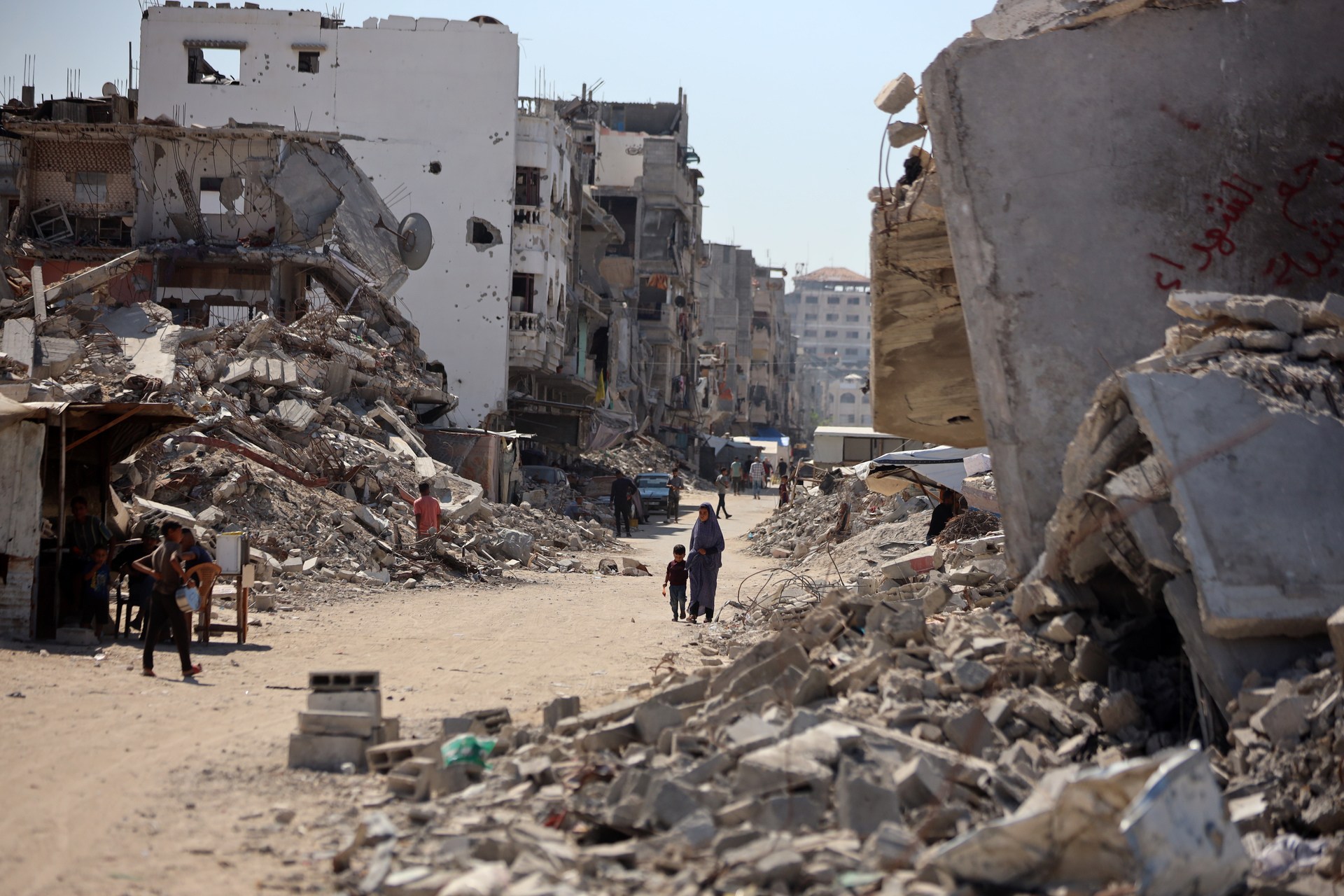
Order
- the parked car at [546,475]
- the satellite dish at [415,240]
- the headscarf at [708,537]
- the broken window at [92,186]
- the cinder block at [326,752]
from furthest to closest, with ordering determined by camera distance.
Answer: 1. the satellite dish at [415,240]
2. the parked car at [546,475]
3. the broken window at [92,186]
4. the headscarf at [708,537]
5. the cinder block at [326,752]

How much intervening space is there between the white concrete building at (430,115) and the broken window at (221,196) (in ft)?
22.6

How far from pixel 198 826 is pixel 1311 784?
5071mm

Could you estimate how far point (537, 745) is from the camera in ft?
22.5

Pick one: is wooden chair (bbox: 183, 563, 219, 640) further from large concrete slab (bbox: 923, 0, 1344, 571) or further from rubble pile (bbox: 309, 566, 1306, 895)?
large concrete slab (bbox: 923, 0, 1344, 571)

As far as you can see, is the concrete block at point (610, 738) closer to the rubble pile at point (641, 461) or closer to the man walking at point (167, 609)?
the man walking at point (167, 609)

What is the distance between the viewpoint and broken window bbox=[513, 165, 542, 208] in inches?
1553

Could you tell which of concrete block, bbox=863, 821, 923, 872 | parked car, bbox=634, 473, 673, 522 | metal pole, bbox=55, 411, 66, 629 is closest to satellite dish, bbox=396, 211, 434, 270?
parked car, bbox=634, 473, 673, 522

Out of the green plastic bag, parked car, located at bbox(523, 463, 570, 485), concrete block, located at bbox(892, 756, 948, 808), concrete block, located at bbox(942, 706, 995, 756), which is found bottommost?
the green plastic bag

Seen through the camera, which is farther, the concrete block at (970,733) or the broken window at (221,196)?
the broken window at (221,196)

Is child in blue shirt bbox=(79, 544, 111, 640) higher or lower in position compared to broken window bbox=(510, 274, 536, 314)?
lower

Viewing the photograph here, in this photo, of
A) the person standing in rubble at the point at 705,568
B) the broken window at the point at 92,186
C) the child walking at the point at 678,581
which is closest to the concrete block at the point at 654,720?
the person standing in rubble at the point at 705,568

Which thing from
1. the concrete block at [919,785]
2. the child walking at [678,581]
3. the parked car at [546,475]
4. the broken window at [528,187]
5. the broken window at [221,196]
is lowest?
the concrete block at [919,785]

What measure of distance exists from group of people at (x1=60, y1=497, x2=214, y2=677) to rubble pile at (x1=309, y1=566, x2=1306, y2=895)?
3665 millimetres

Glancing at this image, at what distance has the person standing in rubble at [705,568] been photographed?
14664mm
